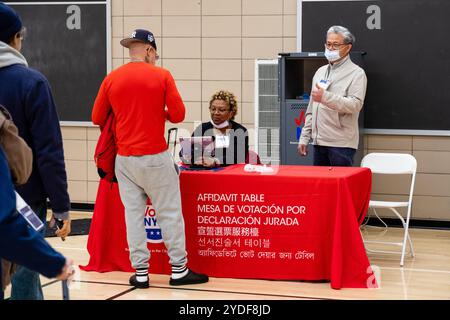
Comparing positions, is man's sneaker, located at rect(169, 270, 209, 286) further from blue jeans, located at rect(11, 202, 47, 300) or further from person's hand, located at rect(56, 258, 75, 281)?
person's hand, located at rect(56, 258, 75, 281)

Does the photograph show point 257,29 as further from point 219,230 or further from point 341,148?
point 219,230

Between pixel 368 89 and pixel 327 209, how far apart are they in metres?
2.46

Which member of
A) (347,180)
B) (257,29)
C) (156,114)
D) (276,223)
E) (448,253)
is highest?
(257,29)

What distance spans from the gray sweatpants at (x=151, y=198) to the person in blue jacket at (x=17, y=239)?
2.75m

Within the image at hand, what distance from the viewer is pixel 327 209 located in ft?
16.1

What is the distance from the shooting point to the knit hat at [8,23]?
9.63ft

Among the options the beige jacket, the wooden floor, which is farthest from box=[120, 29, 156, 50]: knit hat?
the wooden floor

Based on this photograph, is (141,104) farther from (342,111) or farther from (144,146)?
(342,111)

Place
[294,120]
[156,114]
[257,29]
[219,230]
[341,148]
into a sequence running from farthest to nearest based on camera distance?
[257,29] → [294,120] → [341,148] → [219,230] → [156,114]

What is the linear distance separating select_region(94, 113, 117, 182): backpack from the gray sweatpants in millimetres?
79

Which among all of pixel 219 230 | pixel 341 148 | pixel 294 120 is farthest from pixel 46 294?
pixel 294 120

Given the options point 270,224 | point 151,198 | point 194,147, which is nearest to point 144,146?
point 151,198

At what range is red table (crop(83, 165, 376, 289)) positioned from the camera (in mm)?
4879

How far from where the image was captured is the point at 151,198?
488 cm
